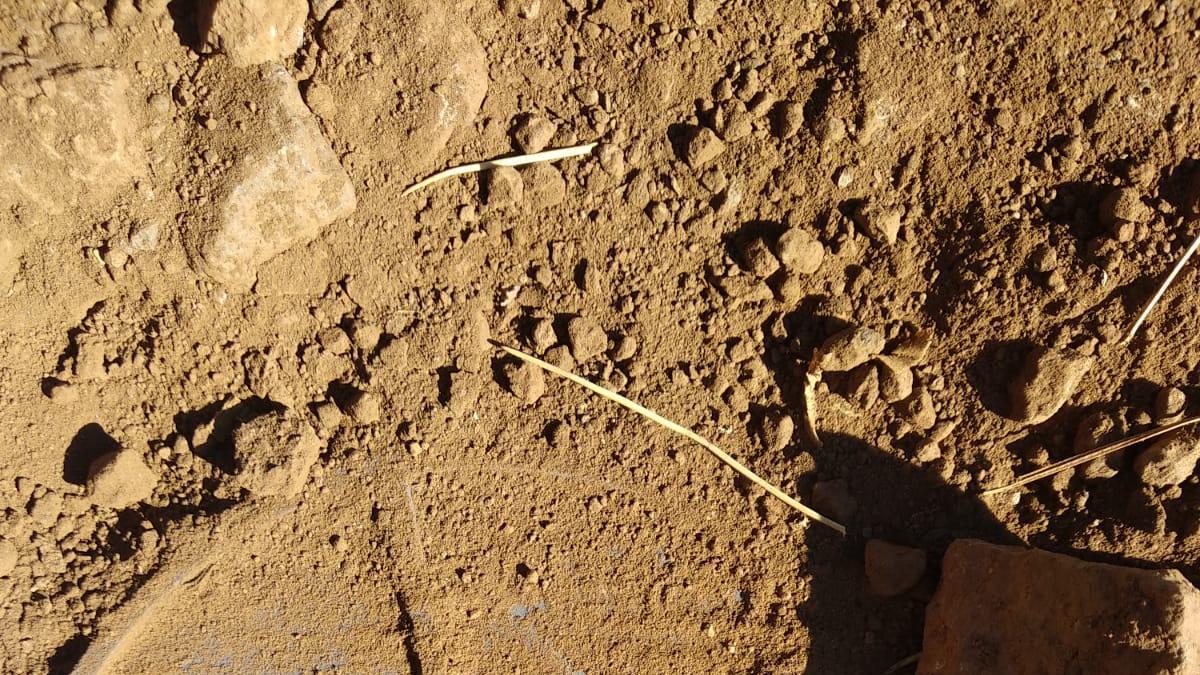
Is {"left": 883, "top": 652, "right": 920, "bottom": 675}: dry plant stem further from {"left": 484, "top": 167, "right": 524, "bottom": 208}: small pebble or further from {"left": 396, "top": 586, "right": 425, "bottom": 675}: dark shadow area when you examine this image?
{"left": 484, "top": 167, "right": 524, "bottom": 208}: small pebble

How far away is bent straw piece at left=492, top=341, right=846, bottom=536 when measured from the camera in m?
2.10

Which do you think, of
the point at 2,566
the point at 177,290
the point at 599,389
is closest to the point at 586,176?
the point at 599,389

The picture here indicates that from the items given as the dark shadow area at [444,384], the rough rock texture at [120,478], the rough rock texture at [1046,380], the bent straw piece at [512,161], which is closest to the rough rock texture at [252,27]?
the bent straw piece at [512,161]

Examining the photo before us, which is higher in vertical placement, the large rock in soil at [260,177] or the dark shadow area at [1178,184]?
the dark shadow area at [1178,184]

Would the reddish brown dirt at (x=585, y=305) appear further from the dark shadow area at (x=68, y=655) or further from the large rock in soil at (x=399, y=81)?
the dark shadow area at (x=68, y=655)

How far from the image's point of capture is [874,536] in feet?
6.95

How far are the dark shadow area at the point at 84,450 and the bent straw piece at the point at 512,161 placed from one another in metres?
1.23

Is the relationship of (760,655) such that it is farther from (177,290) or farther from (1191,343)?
(177,290)

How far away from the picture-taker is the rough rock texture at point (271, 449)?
209cm

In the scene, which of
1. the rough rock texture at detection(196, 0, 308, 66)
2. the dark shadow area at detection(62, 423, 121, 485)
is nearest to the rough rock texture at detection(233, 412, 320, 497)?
the dark shadow area at detection(62, 423, 121, 485)

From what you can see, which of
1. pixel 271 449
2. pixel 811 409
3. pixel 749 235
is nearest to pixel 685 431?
pixel 811 409

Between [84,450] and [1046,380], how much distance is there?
2.82 meters

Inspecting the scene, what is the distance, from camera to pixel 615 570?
2211mm

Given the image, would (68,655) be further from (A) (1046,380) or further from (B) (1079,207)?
(B) (1079,207)
